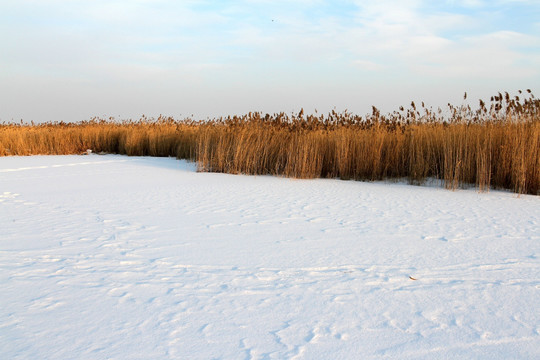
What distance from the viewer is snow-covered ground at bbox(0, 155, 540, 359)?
1730 millimetres

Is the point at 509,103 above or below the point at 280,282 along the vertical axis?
above

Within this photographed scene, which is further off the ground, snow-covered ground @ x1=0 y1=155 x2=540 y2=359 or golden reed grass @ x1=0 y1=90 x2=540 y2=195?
golden reed grass @ x1=0 y1=90 x2=540 y2=195

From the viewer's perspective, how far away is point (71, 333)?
1.78 metres

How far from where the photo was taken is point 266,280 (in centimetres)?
240

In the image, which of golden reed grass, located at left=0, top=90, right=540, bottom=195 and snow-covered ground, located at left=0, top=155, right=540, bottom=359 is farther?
golden reed grass, located at left=0, top=90, right=540, bottom=195

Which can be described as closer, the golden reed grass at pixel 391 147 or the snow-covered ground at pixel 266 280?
the snow-covered ground at pixel 266 280

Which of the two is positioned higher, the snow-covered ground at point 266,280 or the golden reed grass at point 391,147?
the golden reed grass at point 391,147

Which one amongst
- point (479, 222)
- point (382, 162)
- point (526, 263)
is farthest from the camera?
point (382, 162)

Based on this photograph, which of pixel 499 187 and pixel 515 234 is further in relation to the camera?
pixel 499 187

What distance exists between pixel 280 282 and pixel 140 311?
761 millimetres

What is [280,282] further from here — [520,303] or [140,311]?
[520,303]

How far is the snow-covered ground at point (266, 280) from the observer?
173 centimetres

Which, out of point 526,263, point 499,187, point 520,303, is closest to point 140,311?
point 520,303

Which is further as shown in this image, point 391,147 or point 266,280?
point 391,147
